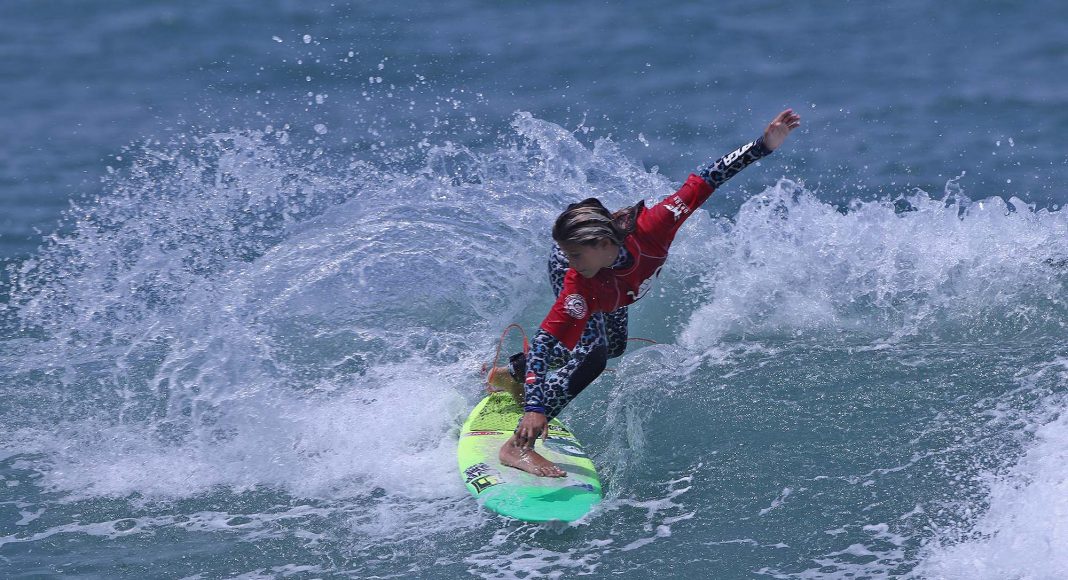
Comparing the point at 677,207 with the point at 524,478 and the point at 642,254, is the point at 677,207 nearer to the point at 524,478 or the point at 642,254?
the point at 642,254

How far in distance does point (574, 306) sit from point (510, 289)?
8.45 feet

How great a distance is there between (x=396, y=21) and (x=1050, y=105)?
7.53 m

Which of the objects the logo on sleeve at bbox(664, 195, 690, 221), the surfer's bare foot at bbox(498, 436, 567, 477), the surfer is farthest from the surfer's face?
the surfer's bare foot at bbox(498, 436, 567, 477)

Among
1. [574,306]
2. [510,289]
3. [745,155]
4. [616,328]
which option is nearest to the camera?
[574,306]

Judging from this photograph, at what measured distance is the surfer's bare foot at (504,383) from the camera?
305 inches

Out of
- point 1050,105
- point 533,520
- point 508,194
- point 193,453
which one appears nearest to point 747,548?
point 533,520

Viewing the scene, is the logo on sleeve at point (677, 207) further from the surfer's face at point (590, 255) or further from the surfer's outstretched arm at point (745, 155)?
the surfer's face at point (590, 255)

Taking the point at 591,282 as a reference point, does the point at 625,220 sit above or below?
above

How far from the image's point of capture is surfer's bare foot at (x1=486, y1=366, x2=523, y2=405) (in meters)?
7.73

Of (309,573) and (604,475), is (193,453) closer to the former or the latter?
(309,573)

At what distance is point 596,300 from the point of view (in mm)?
6723

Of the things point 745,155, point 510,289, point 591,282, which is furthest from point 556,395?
point 510,289

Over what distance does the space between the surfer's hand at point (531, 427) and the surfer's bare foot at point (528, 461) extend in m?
0.11

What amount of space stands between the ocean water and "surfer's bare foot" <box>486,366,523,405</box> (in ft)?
0.83
